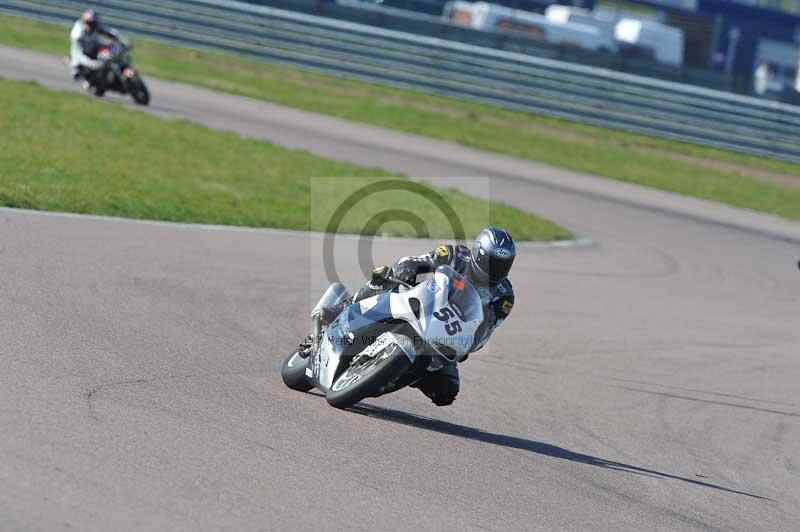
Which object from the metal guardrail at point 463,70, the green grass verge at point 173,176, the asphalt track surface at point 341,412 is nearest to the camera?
the asphalt track surface at point 341,412

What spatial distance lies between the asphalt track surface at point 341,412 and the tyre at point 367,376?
0.14m

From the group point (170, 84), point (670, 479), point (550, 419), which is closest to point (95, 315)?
point (550, 419)

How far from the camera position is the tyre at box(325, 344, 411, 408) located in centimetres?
688

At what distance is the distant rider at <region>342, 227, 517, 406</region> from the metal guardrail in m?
21.0

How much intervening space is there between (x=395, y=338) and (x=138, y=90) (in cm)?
1537

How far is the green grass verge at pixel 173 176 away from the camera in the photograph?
43.6ft

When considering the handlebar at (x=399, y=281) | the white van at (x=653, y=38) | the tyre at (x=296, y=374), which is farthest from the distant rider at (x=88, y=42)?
the white van at (x=653, y=38)

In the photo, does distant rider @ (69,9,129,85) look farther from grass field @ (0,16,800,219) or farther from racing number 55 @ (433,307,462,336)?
Answer: racing number 55 @ (433,307,462,336)

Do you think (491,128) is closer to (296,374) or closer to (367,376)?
(296,374)

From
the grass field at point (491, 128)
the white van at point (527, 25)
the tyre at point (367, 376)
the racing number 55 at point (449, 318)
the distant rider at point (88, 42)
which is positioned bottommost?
the grass field at point (491, 128)

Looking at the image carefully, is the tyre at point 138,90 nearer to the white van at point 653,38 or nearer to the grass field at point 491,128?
the grass field at point 491,128

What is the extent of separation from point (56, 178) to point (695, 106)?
57.6 feet

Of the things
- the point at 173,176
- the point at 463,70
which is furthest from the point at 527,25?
the point at 173,176

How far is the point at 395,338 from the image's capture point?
701 centimetres
